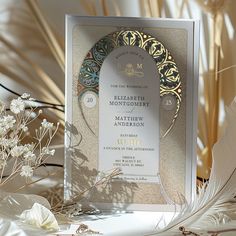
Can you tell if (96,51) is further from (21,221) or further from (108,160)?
(21,221)

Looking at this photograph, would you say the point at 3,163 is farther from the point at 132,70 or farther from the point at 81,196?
the point at 132,70

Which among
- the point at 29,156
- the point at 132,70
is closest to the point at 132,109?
the point at 132,70

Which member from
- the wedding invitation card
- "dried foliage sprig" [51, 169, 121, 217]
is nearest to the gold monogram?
the wedding invitation card

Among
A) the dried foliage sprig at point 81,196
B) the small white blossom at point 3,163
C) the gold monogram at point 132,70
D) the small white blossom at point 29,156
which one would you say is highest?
the gold monogram at point 132,70

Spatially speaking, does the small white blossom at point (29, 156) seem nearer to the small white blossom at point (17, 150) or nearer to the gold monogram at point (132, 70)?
the small white blossom at point (17, 150)

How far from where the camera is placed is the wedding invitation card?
76 cm

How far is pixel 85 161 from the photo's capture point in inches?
31.0

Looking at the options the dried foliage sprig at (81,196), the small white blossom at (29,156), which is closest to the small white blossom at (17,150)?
the small white blossom at (29,156)

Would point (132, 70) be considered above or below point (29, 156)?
above

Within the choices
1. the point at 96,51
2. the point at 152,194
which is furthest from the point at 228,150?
the point at 96,51

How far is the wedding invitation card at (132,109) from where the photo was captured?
765mm

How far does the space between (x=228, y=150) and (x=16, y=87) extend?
1.25 feet

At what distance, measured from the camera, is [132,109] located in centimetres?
77

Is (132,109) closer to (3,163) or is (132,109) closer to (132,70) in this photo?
(132,70)
